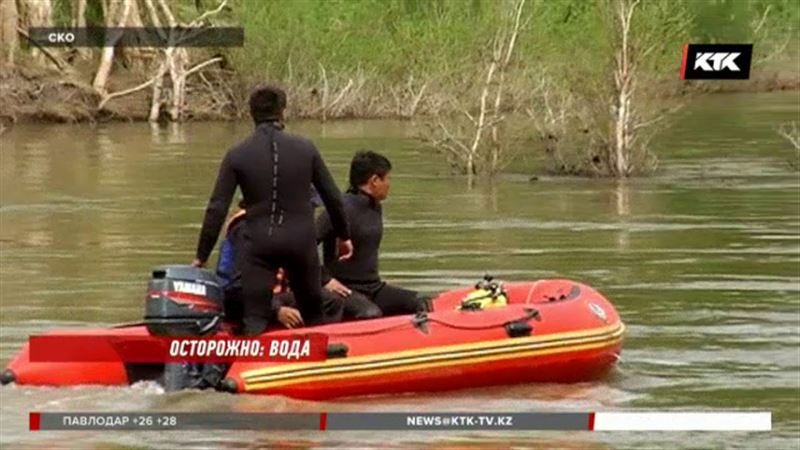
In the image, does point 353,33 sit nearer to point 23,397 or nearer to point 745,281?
point 745,281

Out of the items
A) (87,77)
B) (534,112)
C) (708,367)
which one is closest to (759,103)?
(87,77)

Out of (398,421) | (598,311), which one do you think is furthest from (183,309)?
(598,311)

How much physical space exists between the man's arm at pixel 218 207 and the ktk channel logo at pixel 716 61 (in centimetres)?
2594

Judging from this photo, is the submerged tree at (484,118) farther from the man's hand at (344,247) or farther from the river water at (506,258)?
the man's hand at (344,247)

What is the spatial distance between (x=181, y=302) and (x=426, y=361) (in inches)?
66.7

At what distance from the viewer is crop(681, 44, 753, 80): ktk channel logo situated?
41.5m

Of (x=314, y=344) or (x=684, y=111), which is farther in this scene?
(x=684, y=111)

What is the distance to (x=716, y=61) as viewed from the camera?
163 feet

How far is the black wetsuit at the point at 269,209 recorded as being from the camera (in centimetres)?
1315

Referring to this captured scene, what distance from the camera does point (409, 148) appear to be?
4084cm

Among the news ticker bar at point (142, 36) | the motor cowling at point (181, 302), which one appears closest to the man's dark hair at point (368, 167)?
the motor cowling at point (181, 302)

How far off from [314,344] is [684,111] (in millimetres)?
41248

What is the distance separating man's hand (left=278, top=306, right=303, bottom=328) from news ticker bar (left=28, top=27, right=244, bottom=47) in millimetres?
38430

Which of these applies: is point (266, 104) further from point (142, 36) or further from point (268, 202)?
point (142, 36)
